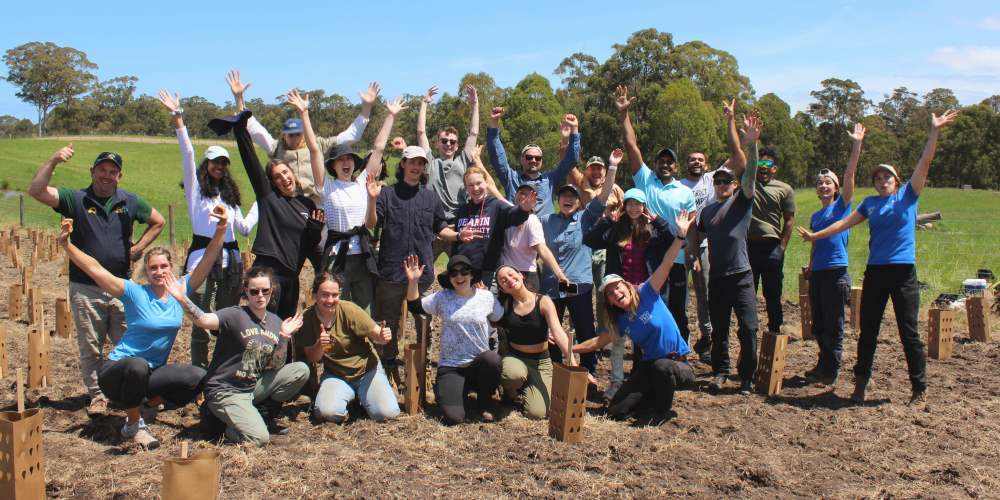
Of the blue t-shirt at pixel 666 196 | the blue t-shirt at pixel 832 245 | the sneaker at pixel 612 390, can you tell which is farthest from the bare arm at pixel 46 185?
the blue t-shirt at pixel 832 245

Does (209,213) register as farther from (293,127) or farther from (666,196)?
(666,196)

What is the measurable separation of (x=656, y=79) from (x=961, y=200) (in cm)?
2035

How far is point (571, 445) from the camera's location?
17.7ft

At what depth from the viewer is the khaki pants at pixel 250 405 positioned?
17.4 ft

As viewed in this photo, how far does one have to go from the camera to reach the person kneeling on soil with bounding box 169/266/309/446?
5.33 metres

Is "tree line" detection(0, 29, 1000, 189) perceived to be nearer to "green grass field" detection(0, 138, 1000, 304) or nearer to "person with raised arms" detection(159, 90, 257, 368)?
"green grass field" detection(0, 138, 1000, 304)

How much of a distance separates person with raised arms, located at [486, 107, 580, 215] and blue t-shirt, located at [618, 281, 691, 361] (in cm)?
184

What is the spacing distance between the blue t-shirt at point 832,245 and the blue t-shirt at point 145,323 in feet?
18.6

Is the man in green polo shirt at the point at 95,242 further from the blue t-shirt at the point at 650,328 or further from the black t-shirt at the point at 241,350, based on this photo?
the blue t-shirt at the point at 650,328

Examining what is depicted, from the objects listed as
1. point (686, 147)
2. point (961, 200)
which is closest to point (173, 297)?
point (686, 147)

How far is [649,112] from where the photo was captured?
42.3 meters

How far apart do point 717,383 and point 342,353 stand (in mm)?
3432

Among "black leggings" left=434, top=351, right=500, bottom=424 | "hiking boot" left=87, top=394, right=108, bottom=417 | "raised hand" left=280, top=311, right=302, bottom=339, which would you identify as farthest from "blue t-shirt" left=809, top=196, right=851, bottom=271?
"hiking boot" left=87, top=394, right=108, bottom=417

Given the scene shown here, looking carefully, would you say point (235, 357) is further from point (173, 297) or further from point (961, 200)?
point (961, 200)
